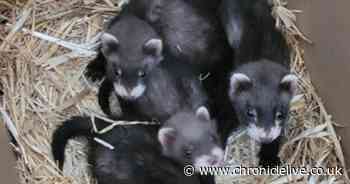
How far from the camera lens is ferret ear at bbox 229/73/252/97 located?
293 cm

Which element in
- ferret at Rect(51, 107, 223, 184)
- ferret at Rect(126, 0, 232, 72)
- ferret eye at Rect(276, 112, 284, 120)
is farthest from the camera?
ferret at Rect(126, 0, 232, 72)

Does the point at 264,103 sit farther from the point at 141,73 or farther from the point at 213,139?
the point at 141,73

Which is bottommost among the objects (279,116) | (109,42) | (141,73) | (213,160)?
(213,160)

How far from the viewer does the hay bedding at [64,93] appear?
3064mm

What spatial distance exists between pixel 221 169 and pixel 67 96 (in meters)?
0.75

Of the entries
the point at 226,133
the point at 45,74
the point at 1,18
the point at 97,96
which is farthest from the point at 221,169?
the point at 1,18

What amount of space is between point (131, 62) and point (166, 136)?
38cm

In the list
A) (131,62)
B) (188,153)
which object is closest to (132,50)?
(131,62)

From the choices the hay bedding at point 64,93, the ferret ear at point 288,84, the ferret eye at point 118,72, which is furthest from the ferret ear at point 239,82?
the ferret eye at point 118,72

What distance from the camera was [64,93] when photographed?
128 inches

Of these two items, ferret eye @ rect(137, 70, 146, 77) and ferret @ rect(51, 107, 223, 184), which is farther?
ferret eye @ rect(137, 70, 146, 77)

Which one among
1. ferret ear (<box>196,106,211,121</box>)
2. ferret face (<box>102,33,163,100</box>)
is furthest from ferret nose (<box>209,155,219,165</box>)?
ferret face (<box>102,33,163,100</box>)

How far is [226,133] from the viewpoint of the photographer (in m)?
A: 3.08

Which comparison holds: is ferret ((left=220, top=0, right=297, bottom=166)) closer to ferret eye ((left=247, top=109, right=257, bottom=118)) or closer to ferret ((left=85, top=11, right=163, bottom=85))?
ferret eye ((left=247, top=109, right=257, bottom=118))
